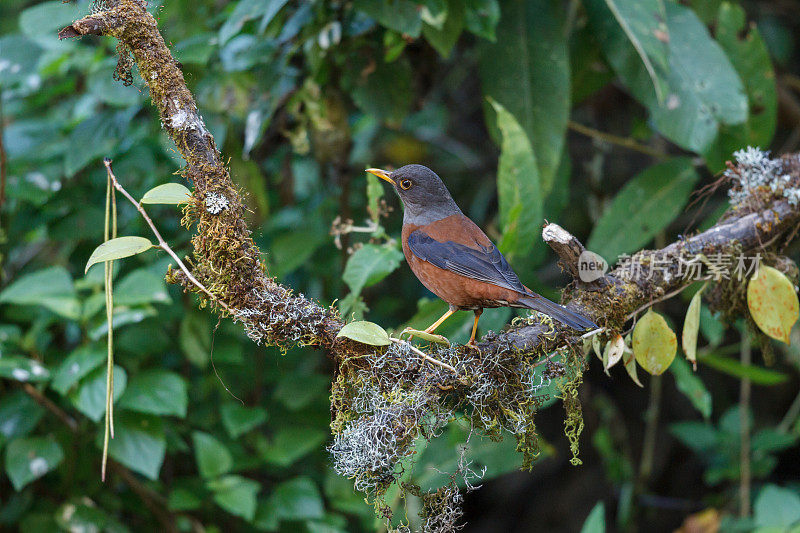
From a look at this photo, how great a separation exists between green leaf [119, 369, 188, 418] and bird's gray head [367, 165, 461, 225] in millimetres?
1158

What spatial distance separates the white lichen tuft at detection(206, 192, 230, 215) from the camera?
5.04 ft

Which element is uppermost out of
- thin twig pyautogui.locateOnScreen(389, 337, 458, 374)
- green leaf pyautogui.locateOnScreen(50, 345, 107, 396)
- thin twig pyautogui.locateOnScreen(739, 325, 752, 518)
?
thin twig pyautogui.locateOnScreen(389, 337, 458, 374)

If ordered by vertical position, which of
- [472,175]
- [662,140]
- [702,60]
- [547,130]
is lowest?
[472,175]

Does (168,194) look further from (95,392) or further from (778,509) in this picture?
(778,509)

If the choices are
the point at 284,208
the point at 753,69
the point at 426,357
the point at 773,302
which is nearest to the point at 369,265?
the point at 426,357

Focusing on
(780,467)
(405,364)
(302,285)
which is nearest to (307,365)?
(302,285)

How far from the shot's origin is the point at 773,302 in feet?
6.37

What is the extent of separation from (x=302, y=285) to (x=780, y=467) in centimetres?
347

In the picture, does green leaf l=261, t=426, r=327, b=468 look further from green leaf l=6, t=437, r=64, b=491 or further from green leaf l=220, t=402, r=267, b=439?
green leaf l=6, t=437, r=64, b=491

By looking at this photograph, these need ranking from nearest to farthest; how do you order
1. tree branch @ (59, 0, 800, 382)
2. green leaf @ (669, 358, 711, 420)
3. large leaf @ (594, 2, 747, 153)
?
1. tree branch @ (59, 0, 800, 382)
2. large leaf @ (594, 2, 747, 153)
3. green leaf @ (669, 358, 711, 420)

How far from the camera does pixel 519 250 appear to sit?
95.3 inches

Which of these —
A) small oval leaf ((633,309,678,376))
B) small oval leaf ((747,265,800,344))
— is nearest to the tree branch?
small oval leaf ((633,309,678,376))

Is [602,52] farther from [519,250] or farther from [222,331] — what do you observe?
[222,331]

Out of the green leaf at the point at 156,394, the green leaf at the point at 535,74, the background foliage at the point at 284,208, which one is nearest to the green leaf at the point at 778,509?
the background foliage at the point at 284,208
